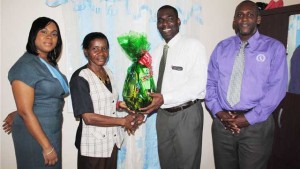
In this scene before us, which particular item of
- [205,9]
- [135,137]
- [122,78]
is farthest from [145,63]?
[205,9]

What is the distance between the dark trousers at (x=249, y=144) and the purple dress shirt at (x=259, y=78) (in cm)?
9

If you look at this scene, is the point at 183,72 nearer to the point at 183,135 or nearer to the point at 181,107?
the point at 181,107

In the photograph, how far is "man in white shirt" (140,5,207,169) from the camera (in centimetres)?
196

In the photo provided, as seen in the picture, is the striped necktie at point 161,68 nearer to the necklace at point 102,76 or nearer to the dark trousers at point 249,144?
the necklace at point 102,76

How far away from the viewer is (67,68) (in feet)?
7.48

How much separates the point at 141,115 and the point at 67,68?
0.94m

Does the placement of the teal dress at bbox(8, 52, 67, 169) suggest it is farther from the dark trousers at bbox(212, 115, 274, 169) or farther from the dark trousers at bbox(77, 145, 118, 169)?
the dark trousers at bbox(212, 115, 274, 169)

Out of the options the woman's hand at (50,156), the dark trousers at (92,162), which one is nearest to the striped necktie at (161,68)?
the dark trousers at (92,162)

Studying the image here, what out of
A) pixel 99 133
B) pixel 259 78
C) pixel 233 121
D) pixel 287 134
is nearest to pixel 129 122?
pixel 99 133

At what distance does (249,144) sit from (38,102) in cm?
171

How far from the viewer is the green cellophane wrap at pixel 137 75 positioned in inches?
67.8

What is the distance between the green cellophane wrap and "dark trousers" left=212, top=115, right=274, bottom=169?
0.80 metres

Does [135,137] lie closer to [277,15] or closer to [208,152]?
[208,152]

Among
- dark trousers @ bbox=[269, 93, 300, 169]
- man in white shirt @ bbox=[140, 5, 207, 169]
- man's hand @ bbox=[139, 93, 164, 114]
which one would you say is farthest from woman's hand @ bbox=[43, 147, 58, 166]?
dark trousers @ bbox=[269, 93, 300, 169]
